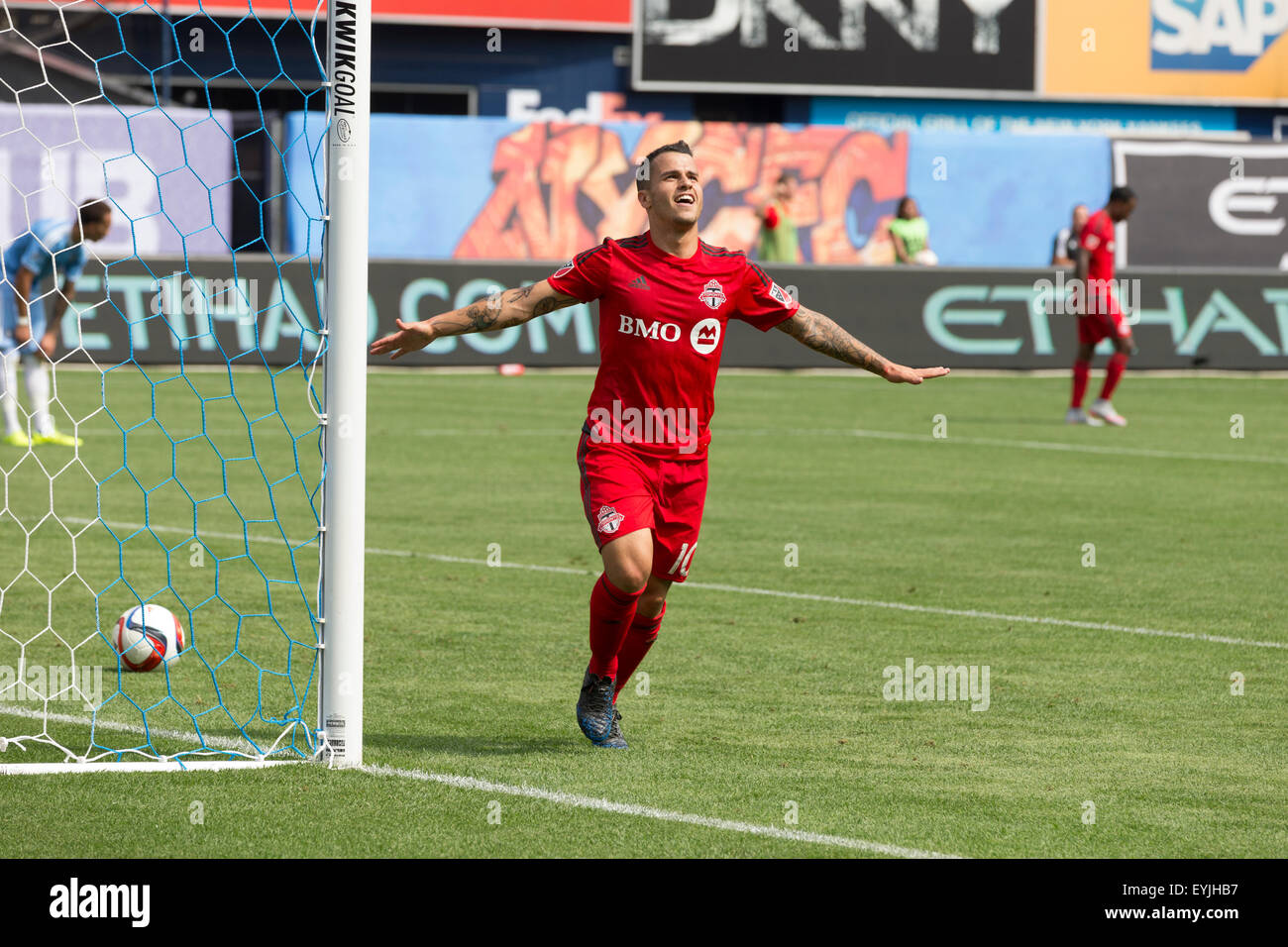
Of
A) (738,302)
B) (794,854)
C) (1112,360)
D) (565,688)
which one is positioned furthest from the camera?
(1112,360)

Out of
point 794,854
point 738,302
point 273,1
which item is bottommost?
point 794,854

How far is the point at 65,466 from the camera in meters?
13.3

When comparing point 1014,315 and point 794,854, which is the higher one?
point 1014,315

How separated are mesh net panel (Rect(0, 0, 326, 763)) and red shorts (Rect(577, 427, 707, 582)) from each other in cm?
94

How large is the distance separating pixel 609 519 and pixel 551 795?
941mm

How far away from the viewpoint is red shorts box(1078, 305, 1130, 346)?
18.9 meters

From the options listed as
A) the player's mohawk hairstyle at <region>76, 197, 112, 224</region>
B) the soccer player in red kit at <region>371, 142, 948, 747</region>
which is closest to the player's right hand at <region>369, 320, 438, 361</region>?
the soccer player in red kit at <region>371, 142, 948, 747</region>

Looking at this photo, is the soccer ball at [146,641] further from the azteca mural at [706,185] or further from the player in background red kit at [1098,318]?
the azteca mural at [706,185]

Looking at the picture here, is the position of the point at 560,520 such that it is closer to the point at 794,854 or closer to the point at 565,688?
the point at 565,688

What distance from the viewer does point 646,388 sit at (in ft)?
21.2

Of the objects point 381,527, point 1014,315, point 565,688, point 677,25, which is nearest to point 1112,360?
point 1014,315

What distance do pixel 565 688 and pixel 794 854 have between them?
2417 millimetres

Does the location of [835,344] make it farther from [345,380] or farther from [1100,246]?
[1100,246]

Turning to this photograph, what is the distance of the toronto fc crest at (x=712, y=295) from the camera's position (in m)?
6.50
